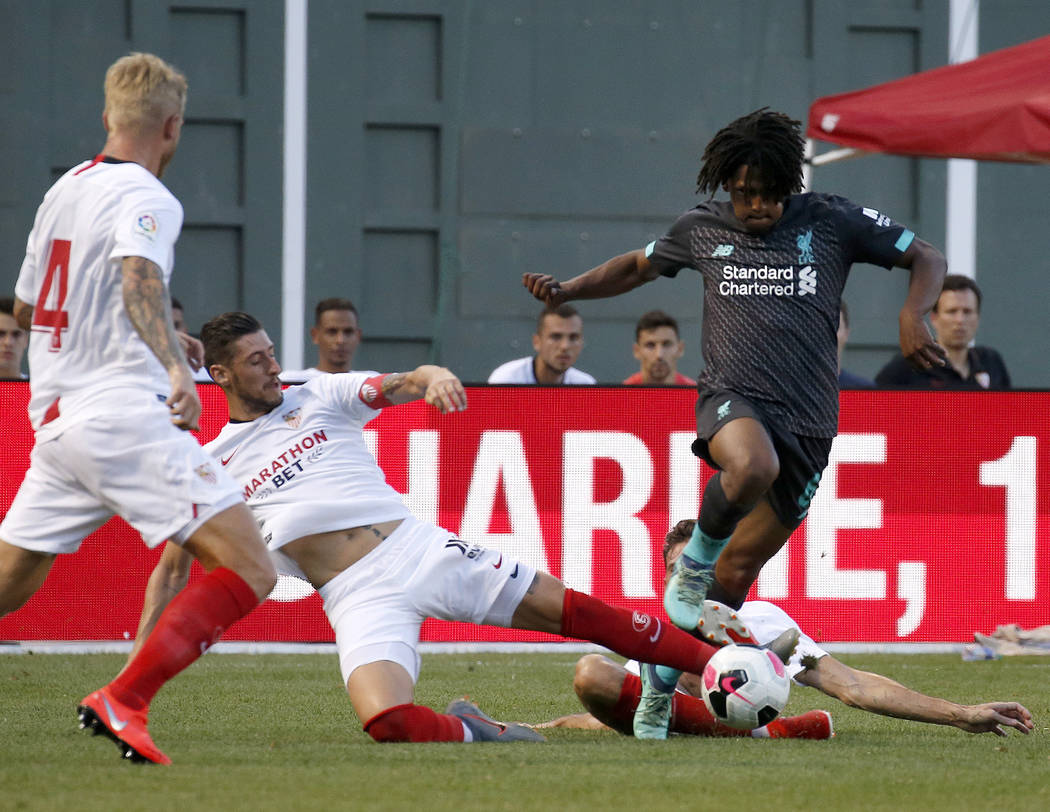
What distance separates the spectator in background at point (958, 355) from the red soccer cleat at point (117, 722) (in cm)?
572

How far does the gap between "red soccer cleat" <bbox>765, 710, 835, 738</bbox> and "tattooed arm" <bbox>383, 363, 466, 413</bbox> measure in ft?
5.20

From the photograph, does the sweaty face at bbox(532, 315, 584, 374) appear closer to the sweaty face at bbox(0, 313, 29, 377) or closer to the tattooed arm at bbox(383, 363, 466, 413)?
the sweaty face at bbox(0, 313, 29, 377)

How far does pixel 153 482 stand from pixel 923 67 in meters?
8.32

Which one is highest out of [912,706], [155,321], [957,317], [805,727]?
[957,317]

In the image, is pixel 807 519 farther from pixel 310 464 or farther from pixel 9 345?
pixel 9 345

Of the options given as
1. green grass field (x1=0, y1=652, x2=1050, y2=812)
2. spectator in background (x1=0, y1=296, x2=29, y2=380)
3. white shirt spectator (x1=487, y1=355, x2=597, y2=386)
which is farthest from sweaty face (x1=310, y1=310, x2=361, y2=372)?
green grass field (x1=0, y1=652, x2=1050, y2=812)

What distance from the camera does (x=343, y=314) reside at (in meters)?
9.33

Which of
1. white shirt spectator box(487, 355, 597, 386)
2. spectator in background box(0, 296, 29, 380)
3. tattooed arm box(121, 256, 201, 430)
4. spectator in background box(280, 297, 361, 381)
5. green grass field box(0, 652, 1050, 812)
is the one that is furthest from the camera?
white shirt spectator box(487, 355, 597, 386)

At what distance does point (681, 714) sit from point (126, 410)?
2341 mm

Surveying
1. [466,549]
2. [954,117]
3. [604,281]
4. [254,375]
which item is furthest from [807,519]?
[254,375]

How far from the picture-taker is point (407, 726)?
5.11m

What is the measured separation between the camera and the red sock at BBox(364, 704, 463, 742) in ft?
16.8

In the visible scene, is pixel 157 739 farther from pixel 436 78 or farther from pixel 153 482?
pixel 436 78

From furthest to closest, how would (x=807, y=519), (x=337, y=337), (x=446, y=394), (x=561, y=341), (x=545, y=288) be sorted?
(x=561, y=341)
(x=337, y=337)
(x=807, y=519)
(x=545, y=288)
(x=446, y=394)
